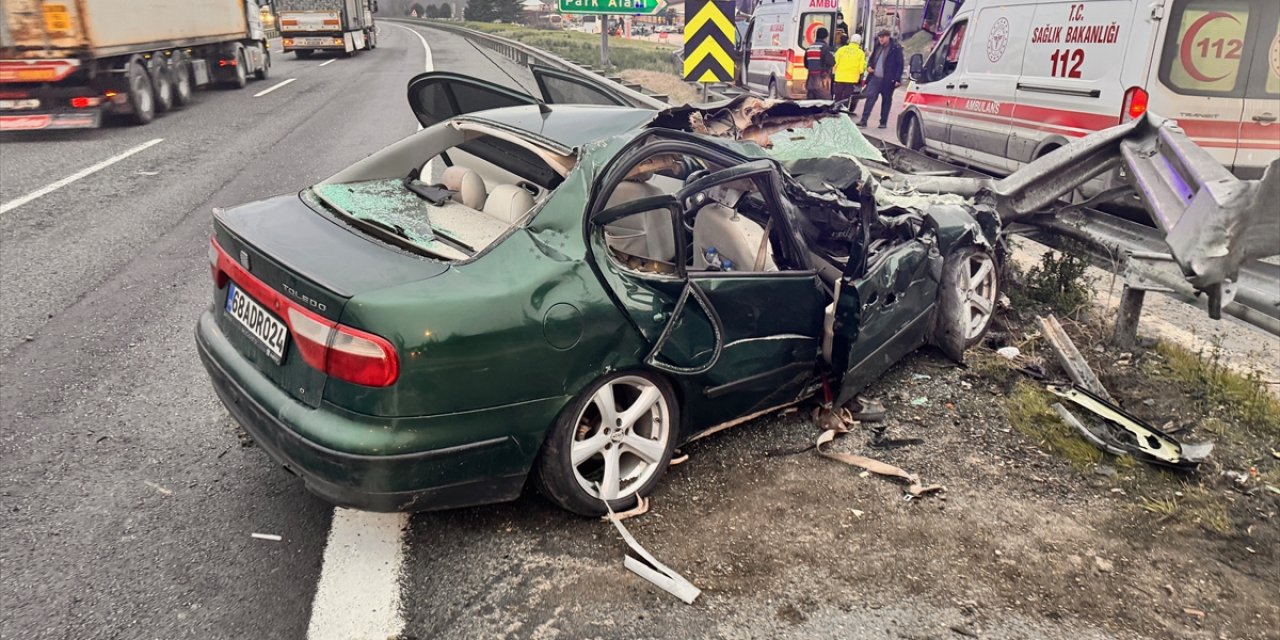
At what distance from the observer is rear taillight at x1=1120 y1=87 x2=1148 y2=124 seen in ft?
23.9

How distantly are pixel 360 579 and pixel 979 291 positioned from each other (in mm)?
3705

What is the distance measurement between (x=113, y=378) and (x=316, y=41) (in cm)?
2711

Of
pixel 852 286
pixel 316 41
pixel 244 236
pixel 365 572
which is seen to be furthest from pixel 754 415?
pixel 316 41

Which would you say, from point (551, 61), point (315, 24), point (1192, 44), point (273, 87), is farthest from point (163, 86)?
point (315, 24)

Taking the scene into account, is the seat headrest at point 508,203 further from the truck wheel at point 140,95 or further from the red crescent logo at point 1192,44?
the truck wheel at point 140,95

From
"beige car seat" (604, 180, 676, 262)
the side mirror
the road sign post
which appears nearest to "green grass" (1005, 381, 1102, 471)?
"beige car seat" (604, 180, 676, 262)

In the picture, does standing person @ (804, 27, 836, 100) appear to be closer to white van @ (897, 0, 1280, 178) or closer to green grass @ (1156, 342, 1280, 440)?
white van @ (897, 0, 1280, 178)

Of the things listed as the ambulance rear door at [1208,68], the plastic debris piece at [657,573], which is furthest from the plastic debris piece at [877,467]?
the ambulance rear door at [1208,68]

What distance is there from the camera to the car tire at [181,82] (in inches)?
563

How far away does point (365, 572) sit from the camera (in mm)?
2883

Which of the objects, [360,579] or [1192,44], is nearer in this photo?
[360,579]

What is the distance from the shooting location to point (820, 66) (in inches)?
612

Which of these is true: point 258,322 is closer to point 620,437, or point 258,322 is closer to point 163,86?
point 620,437

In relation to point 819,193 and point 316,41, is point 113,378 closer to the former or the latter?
point 819,193
